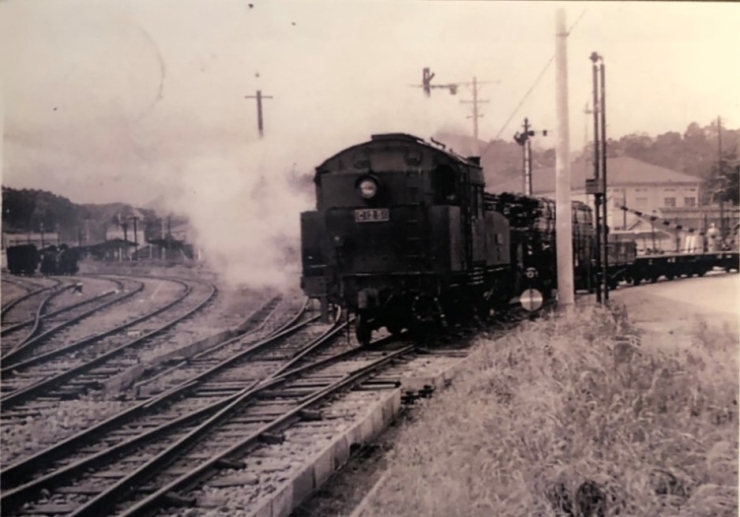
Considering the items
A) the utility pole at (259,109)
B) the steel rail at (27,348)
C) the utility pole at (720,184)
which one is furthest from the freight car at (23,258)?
the utility pole at (720,184)

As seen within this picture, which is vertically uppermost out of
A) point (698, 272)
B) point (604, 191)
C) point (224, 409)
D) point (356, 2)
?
point (356, 2)

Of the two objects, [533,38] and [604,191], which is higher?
[533,38]

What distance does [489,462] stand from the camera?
2.72m

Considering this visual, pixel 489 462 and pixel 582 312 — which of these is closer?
pixel 489 462

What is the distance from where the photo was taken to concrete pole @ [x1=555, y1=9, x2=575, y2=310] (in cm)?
289

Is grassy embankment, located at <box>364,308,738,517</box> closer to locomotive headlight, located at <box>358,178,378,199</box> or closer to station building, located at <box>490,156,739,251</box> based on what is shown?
station building, located at <box>490,156,739,251</box>

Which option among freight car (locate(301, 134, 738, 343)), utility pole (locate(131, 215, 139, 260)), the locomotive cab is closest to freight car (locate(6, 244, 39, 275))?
utility pole (locate(131, 215, 139, 260))

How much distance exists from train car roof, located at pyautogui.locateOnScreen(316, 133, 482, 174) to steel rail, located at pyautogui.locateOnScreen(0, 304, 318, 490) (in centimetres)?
81

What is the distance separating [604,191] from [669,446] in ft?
3.44

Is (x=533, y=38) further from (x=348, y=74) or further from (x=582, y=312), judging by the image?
(x=582, y=312)

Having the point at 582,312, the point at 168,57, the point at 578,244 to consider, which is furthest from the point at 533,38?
the point at 168,57

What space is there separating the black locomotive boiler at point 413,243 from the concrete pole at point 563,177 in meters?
0.22

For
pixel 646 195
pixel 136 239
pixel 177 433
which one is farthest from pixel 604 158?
pixel 177 433

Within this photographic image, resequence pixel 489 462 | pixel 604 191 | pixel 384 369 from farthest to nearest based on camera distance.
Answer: pixel 384 369
pixel 604 191
pixel 489 462
